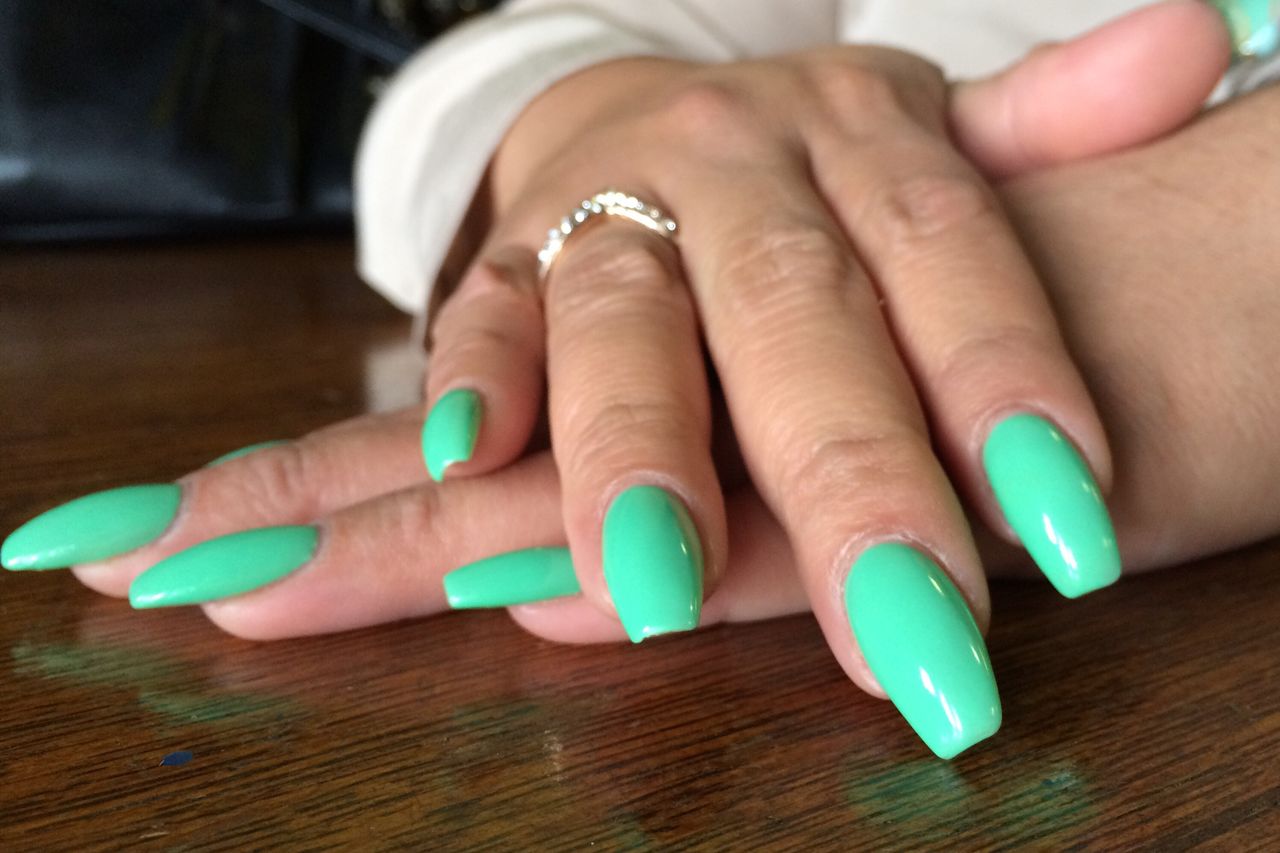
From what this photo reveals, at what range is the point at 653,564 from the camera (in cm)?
36

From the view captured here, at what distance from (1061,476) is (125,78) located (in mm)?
1021

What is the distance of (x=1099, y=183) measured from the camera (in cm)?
56

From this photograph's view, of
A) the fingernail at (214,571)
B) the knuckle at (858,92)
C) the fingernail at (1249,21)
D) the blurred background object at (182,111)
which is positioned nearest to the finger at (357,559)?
the fingernail at (214,571)

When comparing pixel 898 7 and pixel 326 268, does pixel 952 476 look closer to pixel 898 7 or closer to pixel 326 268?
pixel 898 7

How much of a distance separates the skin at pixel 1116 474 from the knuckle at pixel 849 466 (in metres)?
0.05

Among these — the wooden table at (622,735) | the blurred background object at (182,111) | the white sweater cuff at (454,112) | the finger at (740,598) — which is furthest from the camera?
the blurred background object at (182,111)

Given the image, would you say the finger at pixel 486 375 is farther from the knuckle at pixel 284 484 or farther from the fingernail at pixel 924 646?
the fingernail at pixel 924 646

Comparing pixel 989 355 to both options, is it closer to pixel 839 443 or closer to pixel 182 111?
pixel 839 443

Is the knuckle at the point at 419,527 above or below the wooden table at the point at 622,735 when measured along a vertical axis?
below

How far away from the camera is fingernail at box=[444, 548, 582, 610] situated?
0.42 metres

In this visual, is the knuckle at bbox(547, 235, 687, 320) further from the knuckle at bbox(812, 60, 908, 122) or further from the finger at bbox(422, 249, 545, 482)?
the knuckle at bbox(812, 60, 908, 122)

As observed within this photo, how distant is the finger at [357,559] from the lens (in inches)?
16.3

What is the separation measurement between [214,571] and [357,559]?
5 cm

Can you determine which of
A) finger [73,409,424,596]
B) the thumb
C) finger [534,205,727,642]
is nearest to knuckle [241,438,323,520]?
finger [73,409,424,596]
